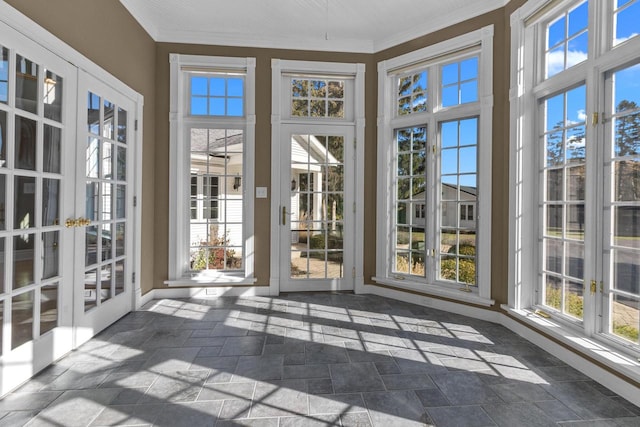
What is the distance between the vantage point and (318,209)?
14.7 feet

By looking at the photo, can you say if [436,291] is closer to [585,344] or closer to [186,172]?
[585,344]

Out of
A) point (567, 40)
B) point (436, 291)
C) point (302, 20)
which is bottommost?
point (436, 291)

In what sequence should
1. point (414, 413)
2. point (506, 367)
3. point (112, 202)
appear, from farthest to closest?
point (112, 202)
point (506, 367)
point (414, 413)

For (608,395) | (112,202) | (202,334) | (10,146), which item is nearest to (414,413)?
(608,395)

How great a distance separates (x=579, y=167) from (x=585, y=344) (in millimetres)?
1273

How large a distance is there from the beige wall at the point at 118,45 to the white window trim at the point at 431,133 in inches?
105

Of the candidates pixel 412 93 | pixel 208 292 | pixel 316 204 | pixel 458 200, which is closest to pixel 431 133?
pixel 412 93

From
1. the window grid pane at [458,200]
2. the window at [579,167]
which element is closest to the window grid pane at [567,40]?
the window at [579,167]

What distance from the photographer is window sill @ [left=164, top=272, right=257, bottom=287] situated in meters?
4.20

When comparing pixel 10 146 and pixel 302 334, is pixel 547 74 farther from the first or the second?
pixel 10 146

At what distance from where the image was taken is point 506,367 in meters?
2.48

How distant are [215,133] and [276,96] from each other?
0.88 metres

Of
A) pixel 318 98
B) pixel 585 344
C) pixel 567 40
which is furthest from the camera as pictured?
pixel 318 98

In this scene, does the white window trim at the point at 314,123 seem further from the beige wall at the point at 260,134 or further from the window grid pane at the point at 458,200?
the window grid pane at the point at 458,200
